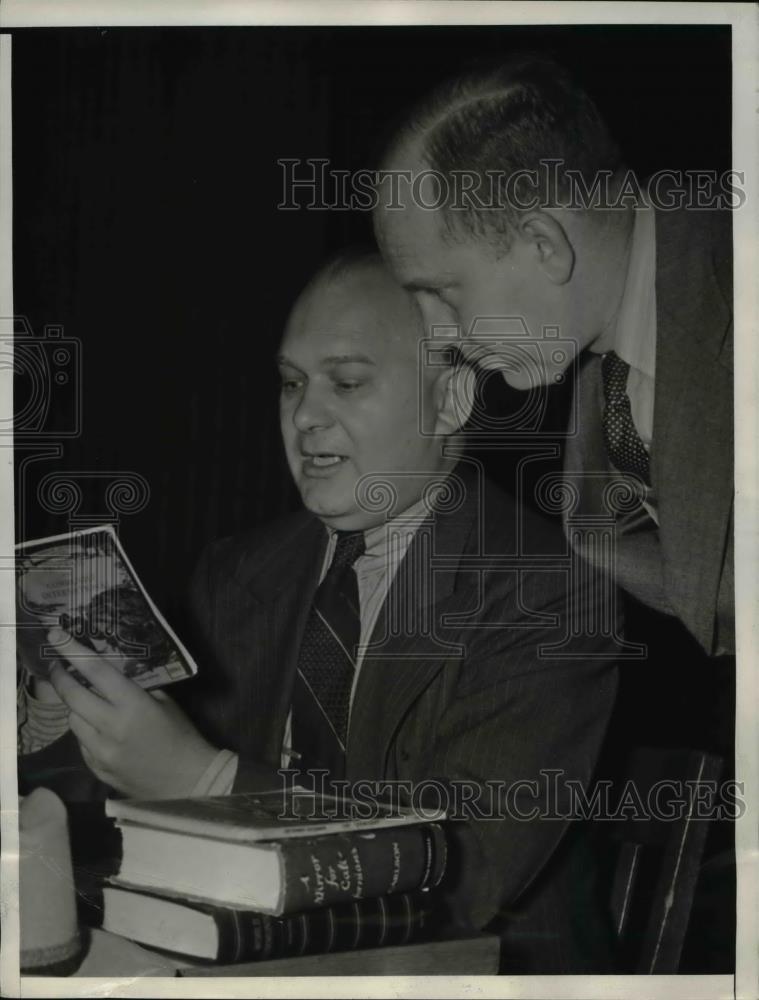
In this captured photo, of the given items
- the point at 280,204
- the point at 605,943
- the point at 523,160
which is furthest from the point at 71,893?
the point at 523,160

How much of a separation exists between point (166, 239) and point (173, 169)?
0.11 meters

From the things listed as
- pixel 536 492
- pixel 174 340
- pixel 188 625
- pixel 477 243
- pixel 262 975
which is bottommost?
pixel 262 975

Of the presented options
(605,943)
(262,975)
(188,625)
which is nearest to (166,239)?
(188,625)

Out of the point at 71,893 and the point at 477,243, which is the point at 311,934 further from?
the point at 477,243

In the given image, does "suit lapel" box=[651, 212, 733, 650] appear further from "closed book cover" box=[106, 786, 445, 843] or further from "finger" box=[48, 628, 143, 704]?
"finger" box=[48, 628, 143, 704]

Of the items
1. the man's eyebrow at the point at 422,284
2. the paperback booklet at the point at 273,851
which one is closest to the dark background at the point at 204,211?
the man's eyebrow at the point at 422,284

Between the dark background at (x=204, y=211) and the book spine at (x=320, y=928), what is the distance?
485 millimetres

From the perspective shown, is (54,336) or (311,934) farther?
(54,336)

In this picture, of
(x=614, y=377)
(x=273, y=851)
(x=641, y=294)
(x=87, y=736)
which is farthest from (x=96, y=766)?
(x=641, y=294)

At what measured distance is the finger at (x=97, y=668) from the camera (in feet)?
5.08

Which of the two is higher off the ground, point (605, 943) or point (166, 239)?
point (166, 239)

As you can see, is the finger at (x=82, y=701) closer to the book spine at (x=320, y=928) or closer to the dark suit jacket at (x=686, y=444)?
the book spine at (x=320, y=928)

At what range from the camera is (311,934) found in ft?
4.83

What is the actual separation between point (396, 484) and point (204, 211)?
0.49m
